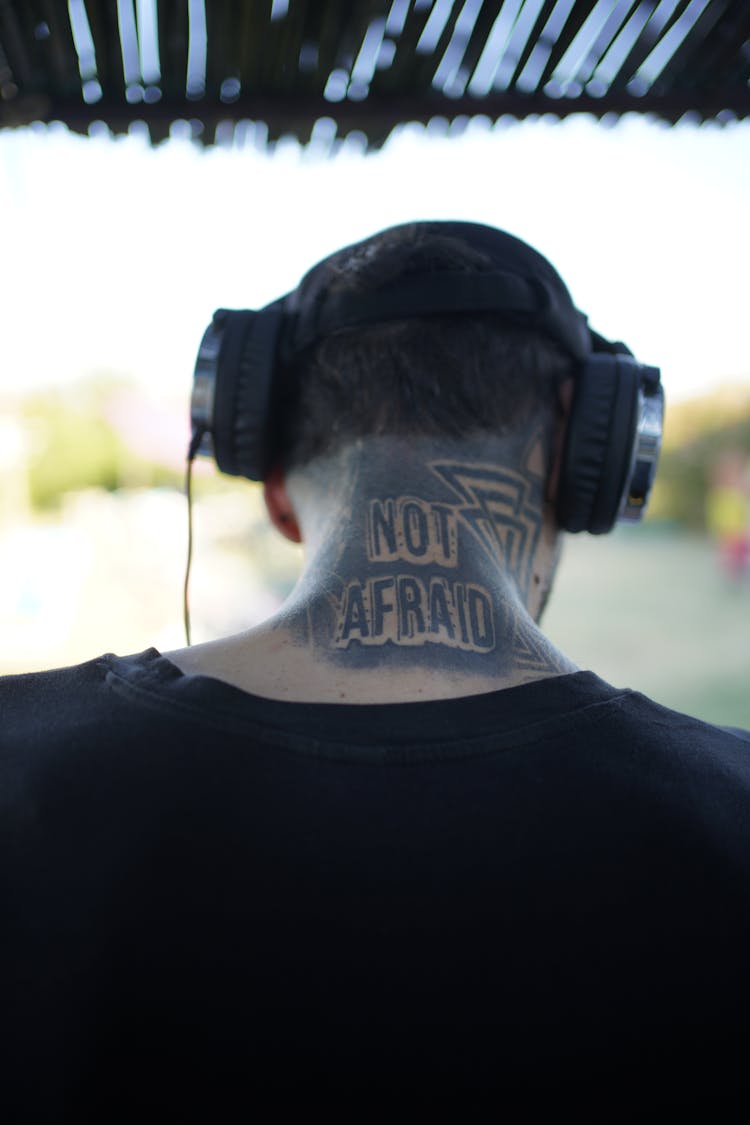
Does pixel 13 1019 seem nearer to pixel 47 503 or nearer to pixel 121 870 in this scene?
pixel 121 870

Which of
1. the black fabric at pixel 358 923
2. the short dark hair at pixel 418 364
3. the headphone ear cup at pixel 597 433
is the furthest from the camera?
the headphone ear cup at pixel 597 433

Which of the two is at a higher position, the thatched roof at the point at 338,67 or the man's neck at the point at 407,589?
the thatched roof at the point at 338,67

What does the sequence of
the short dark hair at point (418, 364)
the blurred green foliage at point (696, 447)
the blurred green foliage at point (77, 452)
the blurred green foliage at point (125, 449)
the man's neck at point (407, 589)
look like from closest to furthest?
the man's neck at point (407, 589)
the short dark hair at point (418, 364)
the blurred green foliage at point (696, 447)
the blurred green foliage at point (125, 449)
the blurred green foliage at point (77, 452)

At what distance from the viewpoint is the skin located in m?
0.97

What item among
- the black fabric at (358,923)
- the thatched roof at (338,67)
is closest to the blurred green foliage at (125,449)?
the thatched roof at (338,67)

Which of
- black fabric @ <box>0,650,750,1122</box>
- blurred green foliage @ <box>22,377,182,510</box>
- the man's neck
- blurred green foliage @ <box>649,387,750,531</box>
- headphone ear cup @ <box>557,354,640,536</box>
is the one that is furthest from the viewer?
blurred green foliage @ <box>22,377,182,510</box>

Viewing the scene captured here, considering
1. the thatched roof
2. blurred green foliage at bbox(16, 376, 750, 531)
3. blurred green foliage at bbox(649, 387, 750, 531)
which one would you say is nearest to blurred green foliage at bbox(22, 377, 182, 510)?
blurred green foliage at bbox(16, 376, 750, 531)

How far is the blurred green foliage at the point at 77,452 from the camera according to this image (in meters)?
13.5

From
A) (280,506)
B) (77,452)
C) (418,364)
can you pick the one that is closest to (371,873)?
(418,364)

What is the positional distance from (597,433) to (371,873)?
0.73 metres

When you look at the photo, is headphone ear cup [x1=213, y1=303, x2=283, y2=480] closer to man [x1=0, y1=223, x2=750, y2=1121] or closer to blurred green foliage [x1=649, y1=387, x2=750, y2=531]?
man [x1=0, y1=223, x2=750, y2=1121]

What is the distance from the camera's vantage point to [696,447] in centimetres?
1230

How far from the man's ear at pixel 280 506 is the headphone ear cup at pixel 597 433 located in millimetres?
386

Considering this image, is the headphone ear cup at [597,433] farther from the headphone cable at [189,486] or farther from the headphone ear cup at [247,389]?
the headphone cable at [189,486]
